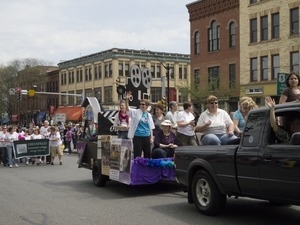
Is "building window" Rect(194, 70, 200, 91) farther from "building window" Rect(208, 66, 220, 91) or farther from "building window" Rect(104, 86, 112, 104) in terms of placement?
"building window" Rect(104, 86, 112, 104)

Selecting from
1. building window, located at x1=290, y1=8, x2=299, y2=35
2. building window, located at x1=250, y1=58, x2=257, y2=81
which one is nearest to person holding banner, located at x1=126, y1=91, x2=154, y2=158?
building window, located at x1=290, y1=8, x2=299, y2=35

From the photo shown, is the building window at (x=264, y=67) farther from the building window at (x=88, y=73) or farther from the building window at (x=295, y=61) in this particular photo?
the building window at (x=88, y=73)

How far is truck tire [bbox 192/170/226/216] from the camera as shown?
7.27m

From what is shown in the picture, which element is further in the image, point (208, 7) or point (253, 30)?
point (208, 7)

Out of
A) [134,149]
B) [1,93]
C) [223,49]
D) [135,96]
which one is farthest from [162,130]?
[1,93]

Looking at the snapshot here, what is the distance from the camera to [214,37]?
4072 centimetres

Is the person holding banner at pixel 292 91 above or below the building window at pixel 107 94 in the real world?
below

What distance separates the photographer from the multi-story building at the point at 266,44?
33125 mm

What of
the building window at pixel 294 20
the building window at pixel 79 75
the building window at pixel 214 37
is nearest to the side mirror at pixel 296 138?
the building window at pixel 294 20

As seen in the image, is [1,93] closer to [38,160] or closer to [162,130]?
[38,160]

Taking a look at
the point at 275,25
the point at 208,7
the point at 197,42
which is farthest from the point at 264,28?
Answer: the point at 197,42

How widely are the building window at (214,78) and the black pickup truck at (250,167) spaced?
3052 centimetres

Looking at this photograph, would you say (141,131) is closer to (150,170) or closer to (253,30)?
(150,170)

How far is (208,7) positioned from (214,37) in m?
2.80
